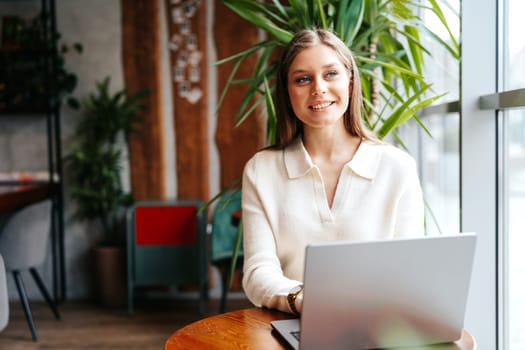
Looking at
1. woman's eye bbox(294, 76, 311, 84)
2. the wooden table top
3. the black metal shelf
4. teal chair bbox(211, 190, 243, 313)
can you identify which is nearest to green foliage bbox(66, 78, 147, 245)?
the black metal shelf

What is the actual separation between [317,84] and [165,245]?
9.42ft

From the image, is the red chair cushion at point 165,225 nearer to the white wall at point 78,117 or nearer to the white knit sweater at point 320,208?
the white wall at point 78,117

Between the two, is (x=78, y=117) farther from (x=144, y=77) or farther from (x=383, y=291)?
(x=383, y=291)

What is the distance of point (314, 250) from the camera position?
3.35ft

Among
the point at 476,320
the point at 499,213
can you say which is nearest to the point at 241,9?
the point at 499,213

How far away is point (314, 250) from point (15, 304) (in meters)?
4.03

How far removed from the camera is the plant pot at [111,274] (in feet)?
14.2

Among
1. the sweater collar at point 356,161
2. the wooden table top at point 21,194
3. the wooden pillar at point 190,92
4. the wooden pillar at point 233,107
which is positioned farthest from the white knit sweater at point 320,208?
the wooden pillar at point 190,92

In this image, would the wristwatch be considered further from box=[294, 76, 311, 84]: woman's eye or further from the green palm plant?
the green palm plant

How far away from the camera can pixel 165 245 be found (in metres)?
4.23

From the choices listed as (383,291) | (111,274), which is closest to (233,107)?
(111,274)

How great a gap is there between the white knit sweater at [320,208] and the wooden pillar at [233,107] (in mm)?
2875

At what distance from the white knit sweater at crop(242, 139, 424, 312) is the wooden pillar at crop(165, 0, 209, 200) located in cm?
300

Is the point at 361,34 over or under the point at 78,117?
over
